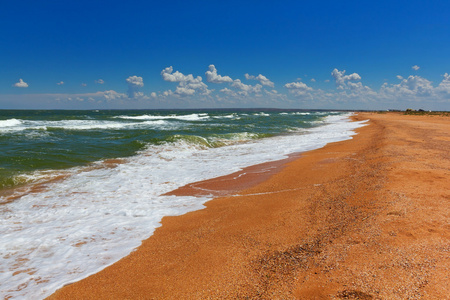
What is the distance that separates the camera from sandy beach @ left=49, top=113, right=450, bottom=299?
279 cm

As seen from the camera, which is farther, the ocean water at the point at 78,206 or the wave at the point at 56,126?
the wave at the point at 56,126

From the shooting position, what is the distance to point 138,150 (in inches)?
615

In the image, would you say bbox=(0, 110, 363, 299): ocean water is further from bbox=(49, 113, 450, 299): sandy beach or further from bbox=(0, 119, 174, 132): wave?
bbox=(0, 119, 174, 132): wave

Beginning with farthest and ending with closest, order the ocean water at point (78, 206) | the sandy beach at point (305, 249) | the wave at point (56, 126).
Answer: the wave at point (56, 126) < the ocean water at point (78, 206) < the sandy beach at point (305, 249)

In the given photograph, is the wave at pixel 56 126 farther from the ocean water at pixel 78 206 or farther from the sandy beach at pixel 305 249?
the sandy beach at pixel 305 249

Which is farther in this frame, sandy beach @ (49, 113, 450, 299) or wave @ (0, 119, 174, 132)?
wave @ (0, 119, 174, 132)

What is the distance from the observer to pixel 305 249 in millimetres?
3566

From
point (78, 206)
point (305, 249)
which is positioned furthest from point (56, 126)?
point (305, 249)

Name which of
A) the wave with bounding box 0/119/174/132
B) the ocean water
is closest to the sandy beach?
the ocean water

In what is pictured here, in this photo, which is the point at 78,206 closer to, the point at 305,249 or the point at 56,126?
the point at 305,249

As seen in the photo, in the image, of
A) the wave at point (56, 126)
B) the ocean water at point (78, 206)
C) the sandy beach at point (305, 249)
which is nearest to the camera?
the sandy beach at point (305, 249)

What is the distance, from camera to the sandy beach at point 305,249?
9.17ft

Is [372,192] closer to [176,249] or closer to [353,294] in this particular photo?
[353,294]

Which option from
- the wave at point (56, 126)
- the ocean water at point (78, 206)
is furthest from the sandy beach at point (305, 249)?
the wave at point (56, 126)
